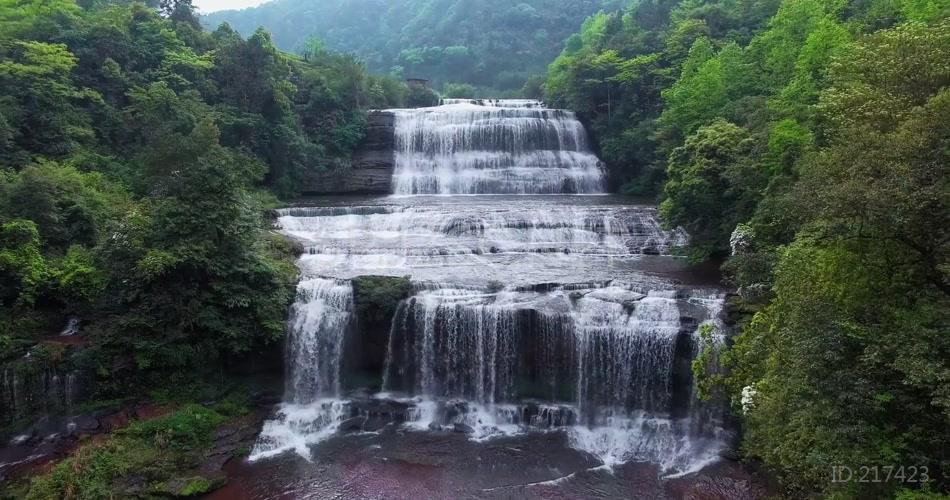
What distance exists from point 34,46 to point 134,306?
1530cm

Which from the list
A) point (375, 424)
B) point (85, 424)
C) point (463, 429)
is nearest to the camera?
point (85, 424)

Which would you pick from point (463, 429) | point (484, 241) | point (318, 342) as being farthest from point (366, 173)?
point (463, 429)

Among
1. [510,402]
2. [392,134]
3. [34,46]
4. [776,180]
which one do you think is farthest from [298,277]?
[392,134]

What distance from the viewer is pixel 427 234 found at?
80.3 feet

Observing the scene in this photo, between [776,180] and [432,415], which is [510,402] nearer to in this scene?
[432,415]

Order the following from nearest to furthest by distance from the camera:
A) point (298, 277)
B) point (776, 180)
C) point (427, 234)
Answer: point (776, 180)
point (298, 277)
point (427, 234)

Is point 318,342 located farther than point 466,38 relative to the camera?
No

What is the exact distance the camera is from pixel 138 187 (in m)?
24.0

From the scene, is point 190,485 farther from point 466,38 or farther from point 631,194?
point 466,38

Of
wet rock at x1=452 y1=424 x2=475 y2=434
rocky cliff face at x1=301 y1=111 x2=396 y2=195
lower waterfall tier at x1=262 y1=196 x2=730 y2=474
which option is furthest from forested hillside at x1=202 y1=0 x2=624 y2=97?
wet rock at x1=452 y1=424 x2=475 y2=434

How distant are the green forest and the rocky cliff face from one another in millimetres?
774

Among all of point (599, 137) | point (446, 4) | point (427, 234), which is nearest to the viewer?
point (427, 234)

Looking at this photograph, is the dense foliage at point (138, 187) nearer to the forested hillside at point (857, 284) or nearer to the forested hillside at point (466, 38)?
the forested hillside at point (857, 284)

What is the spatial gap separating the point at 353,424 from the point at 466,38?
72909mm
